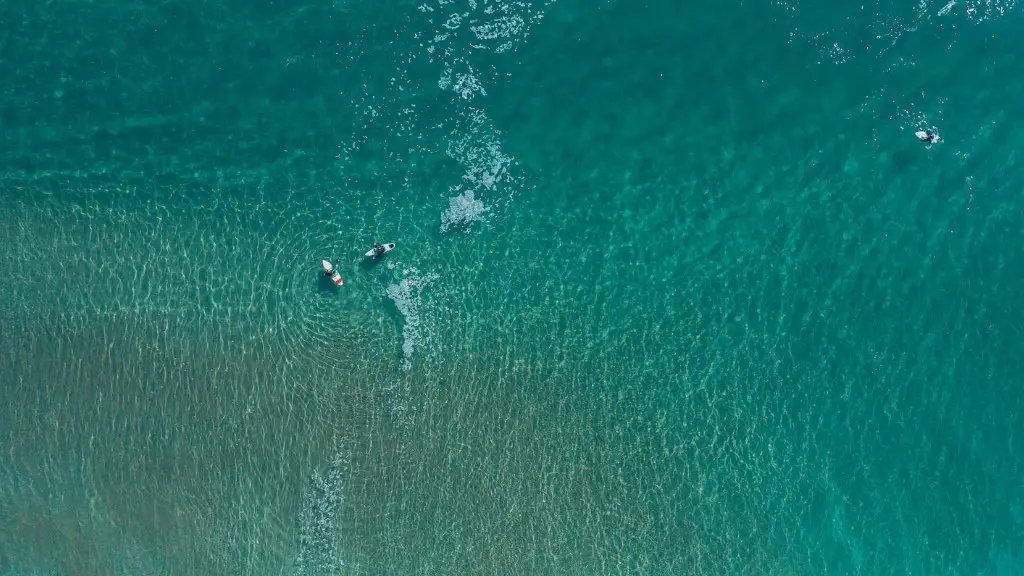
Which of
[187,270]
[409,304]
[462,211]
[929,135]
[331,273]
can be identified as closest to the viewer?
[331,273]

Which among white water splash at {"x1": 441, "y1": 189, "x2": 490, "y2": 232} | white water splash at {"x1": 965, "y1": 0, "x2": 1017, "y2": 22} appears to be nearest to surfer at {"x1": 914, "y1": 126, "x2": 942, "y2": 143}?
white water splash at {"x1": 965, "y1": 0, "x2": 1017, "y2": 22}

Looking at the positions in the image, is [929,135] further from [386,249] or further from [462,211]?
[386,249]

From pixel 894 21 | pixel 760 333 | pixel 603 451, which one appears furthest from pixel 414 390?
pixel 894 21

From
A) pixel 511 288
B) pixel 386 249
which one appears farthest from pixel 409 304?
pixel 511 288

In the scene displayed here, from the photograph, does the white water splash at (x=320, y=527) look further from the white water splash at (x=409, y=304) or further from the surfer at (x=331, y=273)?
the surfer at (x=331, y=273)

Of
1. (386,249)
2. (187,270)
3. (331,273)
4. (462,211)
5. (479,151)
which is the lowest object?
(187,270)

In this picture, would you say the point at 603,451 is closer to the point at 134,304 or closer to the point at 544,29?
the point at 544,29
